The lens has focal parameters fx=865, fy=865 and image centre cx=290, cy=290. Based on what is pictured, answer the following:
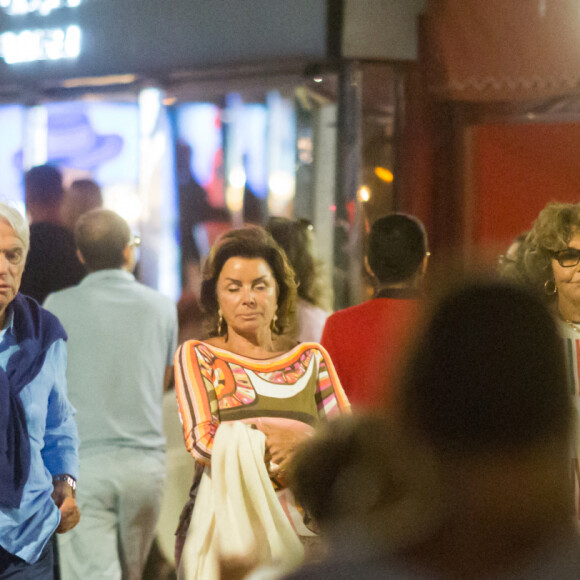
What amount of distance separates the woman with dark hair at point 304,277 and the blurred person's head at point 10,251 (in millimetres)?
1074

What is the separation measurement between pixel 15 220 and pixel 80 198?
136cm

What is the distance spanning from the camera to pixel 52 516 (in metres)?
2.74

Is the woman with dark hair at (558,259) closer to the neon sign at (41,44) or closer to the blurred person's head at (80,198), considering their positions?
the blurred person's head at (80,198)

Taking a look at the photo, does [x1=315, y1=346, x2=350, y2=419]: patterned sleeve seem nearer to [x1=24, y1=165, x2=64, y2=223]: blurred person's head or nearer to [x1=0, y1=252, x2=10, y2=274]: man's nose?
[x1=0, y1=252, x2=10, y2=274]: man's nose

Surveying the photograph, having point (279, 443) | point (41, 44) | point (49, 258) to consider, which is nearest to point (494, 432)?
point (279, 443)

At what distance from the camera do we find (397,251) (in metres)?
3.19

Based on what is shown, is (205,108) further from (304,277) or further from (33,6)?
(304,277)

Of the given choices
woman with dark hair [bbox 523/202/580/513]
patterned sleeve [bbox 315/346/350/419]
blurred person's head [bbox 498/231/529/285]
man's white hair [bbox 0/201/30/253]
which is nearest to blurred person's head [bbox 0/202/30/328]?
man's white hair [bbox 0/201/30/253]

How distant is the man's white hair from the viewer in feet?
9.48

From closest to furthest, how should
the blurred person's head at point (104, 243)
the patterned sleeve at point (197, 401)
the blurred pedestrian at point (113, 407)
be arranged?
1. the patterned sleeve at point (197, 401)
2. the blurred pedestrian at point (113, 407)
3. the blurred person's head at point (104, 243)

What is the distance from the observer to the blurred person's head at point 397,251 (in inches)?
124

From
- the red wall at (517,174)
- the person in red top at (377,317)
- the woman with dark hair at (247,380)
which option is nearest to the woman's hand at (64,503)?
the woman with dark hair at (247,380)

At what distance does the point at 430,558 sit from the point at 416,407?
16cm

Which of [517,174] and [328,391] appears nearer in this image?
[328,391]
